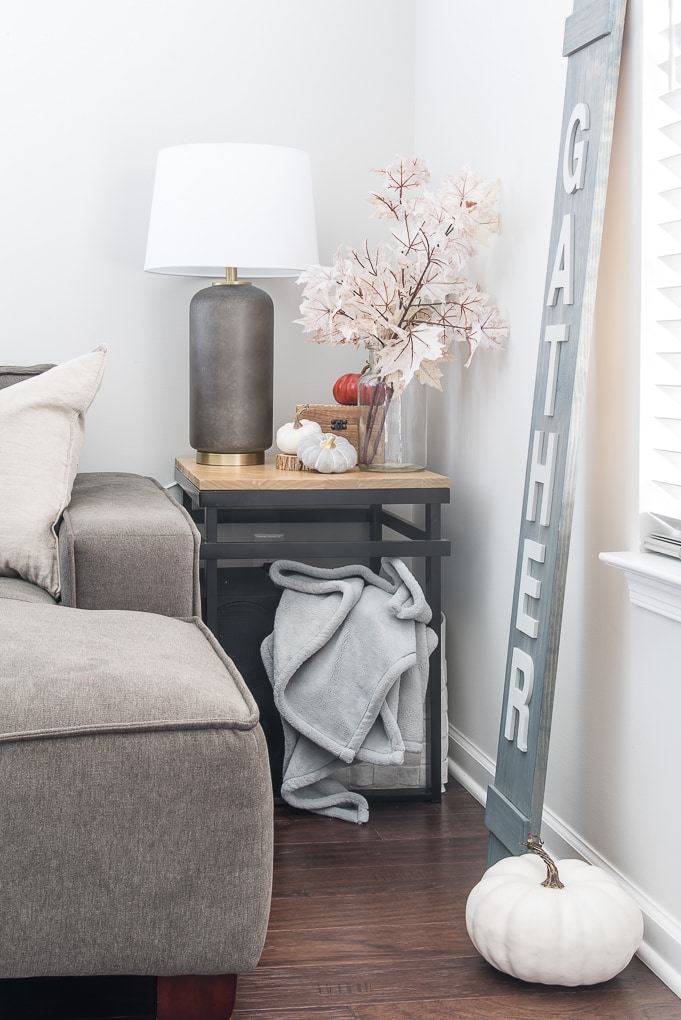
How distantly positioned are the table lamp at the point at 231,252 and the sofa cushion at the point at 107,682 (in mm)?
918

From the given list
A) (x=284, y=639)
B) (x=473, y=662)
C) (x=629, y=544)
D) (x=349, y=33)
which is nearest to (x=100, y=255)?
(x=349, y=33)

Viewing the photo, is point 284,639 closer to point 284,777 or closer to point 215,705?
point 284,777

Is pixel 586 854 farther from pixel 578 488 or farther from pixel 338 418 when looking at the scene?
pixel 338 418

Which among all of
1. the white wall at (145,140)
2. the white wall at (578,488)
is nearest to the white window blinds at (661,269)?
the white wall at (578,488)

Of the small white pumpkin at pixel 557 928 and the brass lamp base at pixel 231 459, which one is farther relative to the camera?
the brass lamp base at pixel 231 459

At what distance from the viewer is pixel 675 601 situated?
4.57ft

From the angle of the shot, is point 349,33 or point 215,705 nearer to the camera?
point 215,705

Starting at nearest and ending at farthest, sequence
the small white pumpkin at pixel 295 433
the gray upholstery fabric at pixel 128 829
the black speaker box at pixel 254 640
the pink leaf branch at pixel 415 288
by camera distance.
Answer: the gray upholstery fabric at pixel 128 829 < the pink leaf branch at pixel 415 288 < the black speaker box at pixel 254 640 < the small white pumpkin at pixel 295 433

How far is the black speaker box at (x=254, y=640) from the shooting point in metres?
2.11

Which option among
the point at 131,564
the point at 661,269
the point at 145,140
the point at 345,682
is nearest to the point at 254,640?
the point at 345,682

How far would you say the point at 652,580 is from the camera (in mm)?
1435

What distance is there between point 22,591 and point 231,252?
87 cm

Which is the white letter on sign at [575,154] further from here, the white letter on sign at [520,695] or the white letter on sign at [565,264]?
the white letter on sign at [520,695]

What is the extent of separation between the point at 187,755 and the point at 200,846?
103 mm
